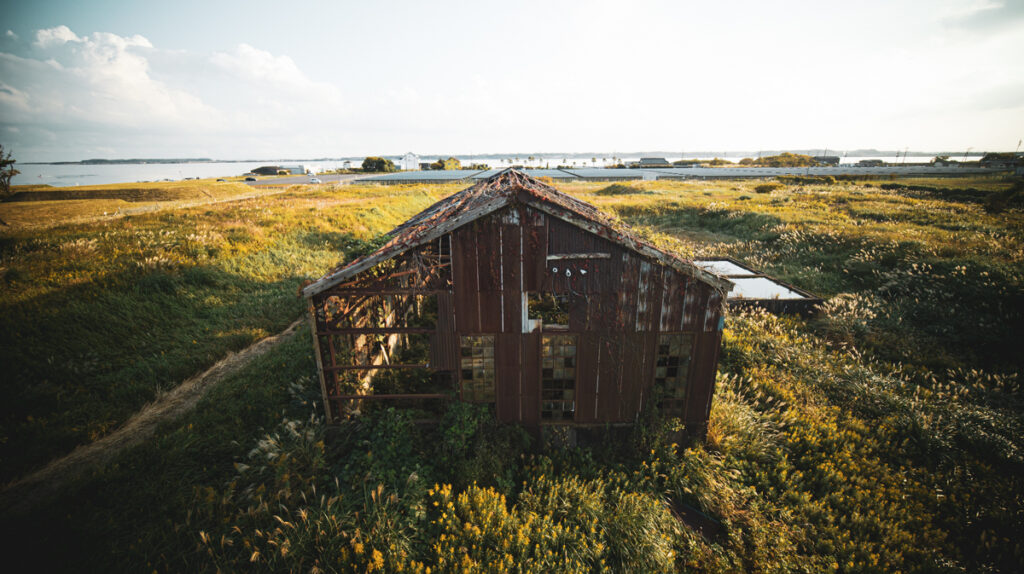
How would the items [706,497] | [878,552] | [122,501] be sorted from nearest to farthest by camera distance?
1. [878,552]
2. [122,501]
3. [706,497]

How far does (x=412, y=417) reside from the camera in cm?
807

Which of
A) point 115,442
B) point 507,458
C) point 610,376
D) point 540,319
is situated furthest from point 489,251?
point 115,442

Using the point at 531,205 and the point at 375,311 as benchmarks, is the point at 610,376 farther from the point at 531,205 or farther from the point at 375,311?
the point at 375,311

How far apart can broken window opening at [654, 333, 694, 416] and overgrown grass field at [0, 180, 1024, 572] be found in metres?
0.57

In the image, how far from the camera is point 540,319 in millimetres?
7824

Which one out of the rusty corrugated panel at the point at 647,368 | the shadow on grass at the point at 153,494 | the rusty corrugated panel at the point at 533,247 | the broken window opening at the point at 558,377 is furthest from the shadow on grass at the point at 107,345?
the rusty corrugated panel at the point at 647,368

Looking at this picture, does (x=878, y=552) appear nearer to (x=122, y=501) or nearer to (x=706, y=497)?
(x=706, y=497)

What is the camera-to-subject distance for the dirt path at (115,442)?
6660 millimetres

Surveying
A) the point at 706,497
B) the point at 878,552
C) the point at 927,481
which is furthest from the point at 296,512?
the point at 927,481

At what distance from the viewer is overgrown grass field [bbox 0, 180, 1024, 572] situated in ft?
19.0

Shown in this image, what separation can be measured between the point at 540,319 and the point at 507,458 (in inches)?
117

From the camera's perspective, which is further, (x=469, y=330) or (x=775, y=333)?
(x=775, y=333)

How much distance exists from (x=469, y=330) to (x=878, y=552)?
7938 millimetres

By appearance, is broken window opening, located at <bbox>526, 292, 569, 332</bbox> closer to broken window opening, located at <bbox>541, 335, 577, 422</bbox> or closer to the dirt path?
broken window opening, located at <bbox>541, 335, 577, 422</bbox>
